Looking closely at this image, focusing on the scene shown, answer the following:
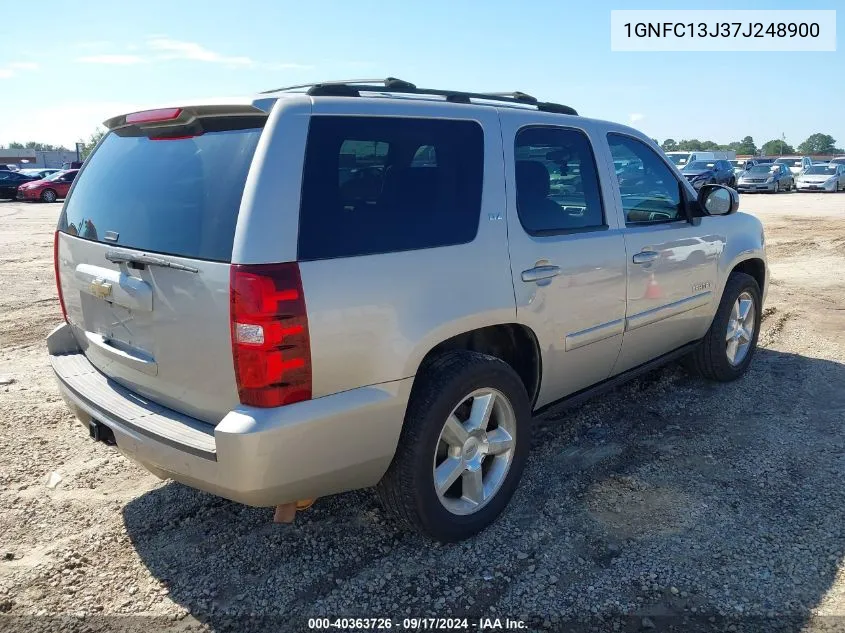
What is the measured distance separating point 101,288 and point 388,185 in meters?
1.29

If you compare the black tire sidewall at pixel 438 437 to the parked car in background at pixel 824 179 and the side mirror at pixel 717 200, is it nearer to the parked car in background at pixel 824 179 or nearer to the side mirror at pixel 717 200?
the side mirror at pixel 717 200

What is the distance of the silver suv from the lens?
2.41 metres

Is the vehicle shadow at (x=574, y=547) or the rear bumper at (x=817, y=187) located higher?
the rear bumper at (x=817, y=187)

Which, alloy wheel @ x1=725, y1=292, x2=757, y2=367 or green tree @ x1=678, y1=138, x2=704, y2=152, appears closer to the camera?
alloy wheel @ x1=725, y1=292, x2=757, y2=367

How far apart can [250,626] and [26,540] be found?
131 centimetres

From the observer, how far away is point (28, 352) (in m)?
5.94

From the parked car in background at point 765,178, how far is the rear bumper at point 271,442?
3092cm

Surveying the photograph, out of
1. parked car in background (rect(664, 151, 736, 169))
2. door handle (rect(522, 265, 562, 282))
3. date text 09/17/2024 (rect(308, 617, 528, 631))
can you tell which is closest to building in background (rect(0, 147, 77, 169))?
parked car in background (rect(664, 151, 736, 169))

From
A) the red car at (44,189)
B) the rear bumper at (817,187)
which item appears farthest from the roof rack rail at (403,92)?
the rear bumper at (817,187)

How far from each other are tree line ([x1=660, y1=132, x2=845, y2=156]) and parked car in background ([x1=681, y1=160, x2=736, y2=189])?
36584mm

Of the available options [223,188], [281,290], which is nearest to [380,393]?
[281,290]

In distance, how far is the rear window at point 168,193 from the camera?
2.47 metres

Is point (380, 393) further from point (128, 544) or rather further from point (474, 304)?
point (128, 544)

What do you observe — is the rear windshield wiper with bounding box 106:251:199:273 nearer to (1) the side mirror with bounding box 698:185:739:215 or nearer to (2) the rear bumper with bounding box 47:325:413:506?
(2) the rear bumper with bounding box 47:325:413:506
